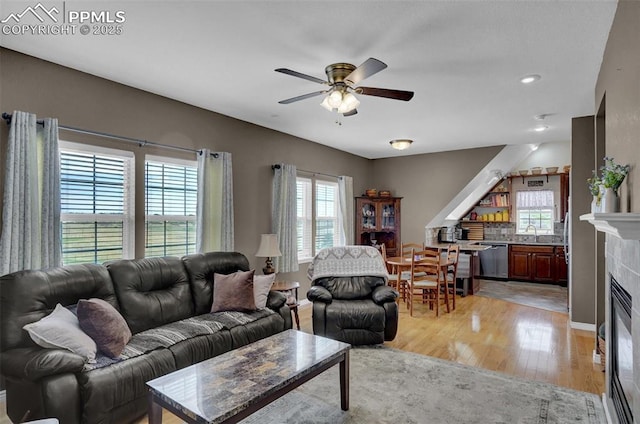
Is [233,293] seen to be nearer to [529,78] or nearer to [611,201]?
[611,201]

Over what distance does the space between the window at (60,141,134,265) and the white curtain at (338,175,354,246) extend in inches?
150

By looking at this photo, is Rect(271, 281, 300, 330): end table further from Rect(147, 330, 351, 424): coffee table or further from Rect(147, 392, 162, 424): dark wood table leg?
Rect(147, 392, 162, 424): dark wood table leg

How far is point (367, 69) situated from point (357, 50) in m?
0.47

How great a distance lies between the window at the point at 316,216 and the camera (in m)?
5.87

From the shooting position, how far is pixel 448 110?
14.0 ft

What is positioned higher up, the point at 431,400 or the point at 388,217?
the point at 388,217

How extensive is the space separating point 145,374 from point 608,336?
3.20m

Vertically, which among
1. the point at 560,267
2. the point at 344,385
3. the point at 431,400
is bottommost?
the point at 431,400

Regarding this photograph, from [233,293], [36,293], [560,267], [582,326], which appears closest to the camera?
[36,293]

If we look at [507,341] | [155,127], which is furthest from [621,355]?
[155,127]

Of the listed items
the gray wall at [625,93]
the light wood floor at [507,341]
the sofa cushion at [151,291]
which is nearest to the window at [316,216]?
the light wood floor at [507,341]

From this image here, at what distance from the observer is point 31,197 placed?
279 cm

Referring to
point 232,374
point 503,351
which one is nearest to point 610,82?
point 503,351

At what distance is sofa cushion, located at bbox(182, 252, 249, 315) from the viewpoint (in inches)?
138
